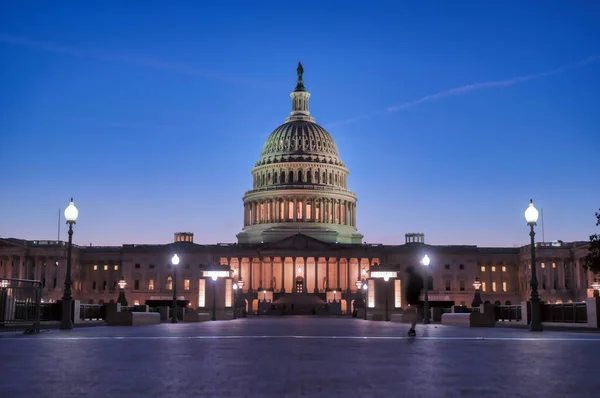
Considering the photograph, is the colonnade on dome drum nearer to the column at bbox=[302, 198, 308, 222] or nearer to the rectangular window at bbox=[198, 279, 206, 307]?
the column at bbox=[302, 198, 308, 222]

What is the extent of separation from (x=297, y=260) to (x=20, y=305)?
140703mm

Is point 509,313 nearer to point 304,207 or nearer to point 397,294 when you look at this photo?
point 397,294

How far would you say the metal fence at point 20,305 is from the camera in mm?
34188

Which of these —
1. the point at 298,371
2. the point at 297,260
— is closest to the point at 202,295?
the point at 298,371

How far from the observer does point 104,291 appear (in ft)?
610

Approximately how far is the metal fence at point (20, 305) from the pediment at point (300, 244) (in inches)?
5362

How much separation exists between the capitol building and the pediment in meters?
0.22

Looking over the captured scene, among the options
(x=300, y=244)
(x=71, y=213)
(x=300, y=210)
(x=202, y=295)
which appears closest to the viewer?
(x=71, y=213)

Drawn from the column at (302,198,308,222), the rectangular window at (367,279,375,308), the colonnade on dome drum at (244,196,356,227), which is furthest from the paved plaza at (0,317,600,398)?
the colonnade on dome drum at (244,196,356,227)

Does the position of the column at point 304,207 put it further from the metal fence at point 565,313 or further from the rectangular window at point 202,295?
the metal fence at point 565,313

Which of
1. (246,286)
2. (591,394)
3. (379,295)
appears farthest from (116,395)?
(246,286)

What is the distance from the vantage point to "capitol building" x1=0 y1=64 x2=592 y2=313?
169500mm

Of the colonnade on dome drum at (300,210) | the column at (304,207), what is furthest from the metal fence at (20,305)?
the colonnade on dome drum at (300,210)

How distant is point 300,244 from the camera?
17325 cm
